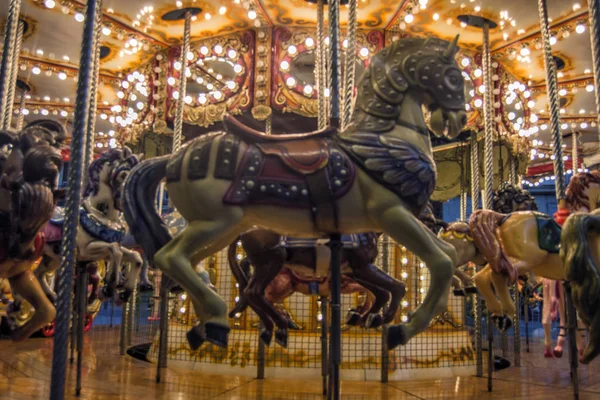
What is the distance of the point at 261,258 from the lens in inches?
111

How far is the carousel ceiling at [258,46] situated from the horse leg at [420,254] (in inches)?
211

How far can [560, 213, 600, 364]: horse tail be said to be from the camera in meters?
2.18

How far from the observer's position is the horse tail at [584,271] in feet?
7.16

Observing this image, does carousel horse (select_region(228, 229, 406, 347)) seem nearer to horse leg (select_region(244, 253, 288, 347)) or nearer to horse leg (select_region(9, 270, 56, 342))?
horse leg (select_region(244, 253, 288, 347))

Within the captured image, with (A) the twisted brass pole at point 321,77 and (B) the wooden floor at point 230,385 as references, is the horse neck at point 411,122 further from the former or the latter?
(B) the wooden floor at point 230,385

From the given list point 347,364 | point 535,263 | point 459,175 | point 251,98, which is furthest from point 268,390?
point 459,175

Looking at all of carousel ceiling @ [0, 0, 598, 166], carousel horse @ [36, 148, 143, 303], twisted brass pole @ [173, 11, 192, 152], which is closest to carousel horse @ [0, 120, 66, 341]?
carousel horse @ [36, 148, 143, 303]

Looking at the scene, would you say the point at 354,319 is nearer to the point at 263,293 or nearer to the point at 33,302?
the point at 263,293

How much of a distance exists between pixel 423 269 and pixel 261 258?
10.4 feet

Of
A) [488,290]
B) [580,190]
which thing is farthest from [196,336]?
[580,190]

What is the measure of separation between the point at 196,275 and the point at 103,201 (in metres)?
2.77

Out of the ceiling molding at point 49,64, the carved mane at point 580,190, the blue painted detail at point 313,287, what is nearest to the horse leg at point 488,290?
the carved mane at point 580,190

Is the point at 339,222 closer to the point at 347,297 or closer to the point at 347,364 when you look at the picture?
the point at 347,364

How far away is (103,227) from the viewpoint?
433 cm
